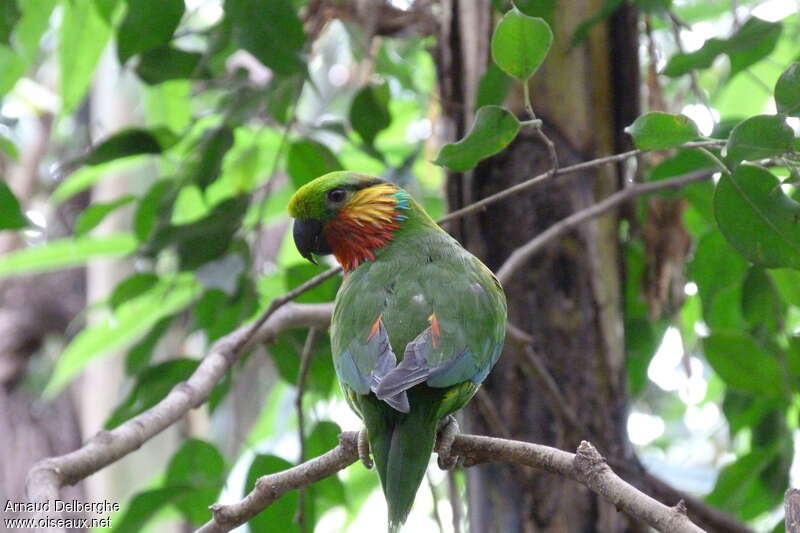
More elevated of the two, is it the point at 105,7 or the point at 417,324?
the point at 105,7

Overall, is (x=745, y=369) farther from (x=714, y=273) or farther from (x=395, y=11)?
(x=395, y=11)

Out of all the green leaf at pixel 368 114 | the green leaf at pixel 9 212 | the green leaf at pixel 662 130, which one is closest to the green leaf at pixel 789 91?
the green leaf at pixel 662 130

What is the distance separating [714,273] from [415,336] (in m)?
1.04

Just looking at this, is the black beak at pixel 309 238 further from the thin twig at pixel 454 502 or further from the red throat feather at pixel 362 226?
the thin twig at pixel 454 502

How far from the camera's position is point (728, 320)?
9.09 ft

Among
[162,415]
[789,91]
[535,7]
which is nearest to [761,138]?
[789,91]

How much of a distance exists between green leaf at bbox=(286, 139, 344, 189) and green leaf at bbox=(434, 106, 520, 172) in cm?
104

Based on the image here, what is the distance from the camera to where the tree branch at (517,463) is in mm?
1357

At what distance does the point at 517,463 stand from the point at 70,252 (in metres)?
2.35

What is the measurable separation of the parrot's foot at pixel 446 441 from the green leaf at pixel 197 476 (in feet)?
2.85

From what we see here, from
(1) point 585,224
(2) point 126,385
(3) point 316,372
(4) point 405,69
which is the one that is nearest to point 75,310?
(2) point 126,385

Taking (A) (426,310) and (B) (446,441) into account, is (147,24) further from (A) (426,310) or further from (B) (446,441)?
(B) (446,441)

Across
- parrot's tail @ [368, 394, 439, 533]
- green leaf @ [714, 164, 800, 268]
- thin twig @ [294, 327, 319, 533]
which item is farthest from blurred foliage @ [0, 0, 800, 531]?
parrot's tail @ [368, 394, 439, 533]

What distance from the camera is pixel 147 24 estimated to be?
234 cm
